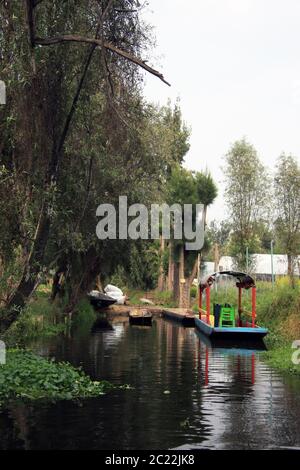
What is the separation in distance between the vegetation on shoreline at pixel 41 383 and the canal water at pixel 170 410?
0.59 m

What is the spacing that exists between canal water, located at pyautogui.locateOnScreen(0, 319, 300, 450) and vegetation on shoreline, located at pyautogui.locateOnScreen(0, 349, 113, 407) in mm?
586

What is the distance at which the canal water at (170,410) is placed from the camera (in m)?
11.5

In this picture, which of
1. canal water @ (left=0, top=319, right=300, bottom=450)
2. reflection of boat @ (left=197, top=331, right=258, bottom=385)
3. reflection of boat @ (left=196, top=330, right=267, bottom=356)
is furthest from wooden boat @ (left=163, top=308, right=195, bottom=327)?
canal water @ (left=0, top=319, right=300, bottom=450)

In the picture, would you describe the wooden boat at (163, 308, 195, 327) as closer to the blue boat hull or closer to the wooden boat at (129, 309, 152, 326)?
the wooden boat at (129, 309, 152, 326)

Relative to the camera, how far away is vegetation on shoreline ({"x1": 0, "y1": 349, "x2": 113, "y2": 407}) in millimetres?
15445

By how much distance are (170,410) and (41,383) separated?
3.41 m

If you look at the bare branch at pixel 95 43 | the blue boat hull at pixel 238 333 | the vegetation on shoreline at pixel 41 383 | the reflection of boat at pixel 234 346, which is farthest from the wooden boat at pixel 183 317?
the bare branch at pixel 95 43

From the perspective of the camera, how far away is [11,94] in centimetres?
1669
